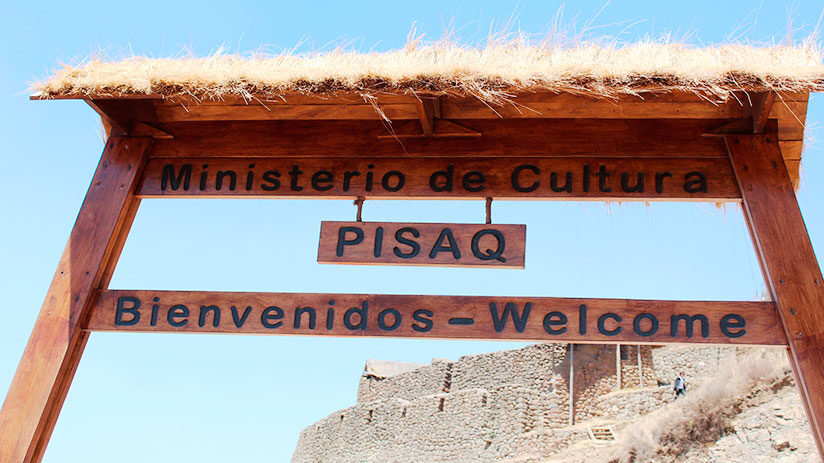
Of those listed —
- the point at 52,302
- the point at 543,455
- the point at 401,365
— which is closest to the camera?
the point at 52,302

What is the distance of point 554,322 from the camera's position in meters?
3.41

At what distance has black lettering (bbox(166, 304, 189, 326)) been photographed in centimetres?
355

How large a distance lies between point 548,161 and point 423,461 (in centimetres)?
1876

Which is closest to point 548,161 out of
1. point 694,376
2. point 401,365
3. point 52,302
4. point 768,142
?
point 768,142

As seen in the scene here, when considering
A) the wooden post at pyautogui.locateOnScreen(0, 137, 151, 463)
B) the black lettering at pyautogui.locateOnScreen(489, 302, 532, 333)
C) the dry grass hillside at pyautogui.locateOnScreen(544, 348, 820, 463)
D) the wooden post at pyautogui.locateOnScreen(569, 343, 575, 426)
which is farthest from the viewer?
the wooden post at pyautogui.locateOnScreen(569, 343, 575, 426)

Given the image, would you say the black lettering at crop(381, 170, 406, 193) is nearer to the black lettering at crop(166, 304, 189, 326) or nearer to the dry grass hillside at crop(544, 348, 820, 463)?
the black lettering at crop(166, 304, 189, 326)

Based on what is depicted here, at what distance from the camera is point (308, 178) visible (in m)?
3.91

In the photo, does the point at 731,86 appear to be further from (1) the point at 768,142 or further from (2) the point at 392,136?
(2) the point at 392,136

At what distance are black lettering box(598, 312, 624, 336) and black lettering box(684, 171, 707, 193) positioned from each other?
2.57 feet

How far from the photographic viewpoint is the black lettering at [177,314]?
3.55 m

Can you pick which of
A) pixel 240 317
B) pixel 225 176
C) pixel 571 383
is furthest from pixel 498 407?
pixel 240 317

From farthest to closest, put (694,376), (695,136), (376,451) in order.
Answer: (376,451)
(694,376)
(695,136)

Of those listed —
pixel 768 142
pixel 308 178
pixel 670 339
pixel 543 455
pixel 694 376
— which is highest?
pixel 694 376

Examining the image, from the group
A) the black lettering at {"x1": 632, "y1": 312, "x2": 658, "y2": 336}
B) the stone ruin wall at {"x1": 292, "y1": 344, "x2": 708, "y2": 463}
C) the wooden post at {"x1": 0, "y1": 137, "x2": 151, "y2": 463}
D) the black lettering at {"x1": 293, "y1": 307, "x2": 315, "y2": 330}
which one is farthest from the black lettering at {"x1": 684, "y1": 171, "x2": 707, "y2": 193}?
the stone ruin wall at {"x1": 292, "y1": 344, "x2": 708, "y2": 463}
